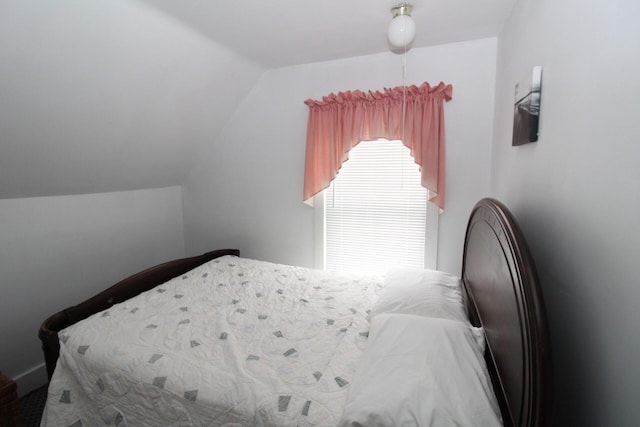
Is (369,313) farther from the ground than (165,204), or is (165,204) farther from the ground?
(165,204)

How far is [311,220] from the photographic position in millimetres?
2816

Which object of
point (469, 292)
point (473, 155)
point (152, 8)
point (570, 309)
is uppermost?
point (152, 8)

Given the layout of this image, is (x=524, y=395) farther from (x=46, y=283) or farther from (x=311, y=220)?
(x=46, y=283)

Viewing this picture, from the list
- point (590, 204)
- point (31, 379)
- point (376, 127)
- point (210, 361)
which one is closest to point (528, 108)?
point (590, 204)

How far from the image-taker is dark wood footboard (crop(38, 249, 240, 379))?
4.84 feet

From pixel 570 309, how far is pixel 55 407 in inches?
83.9

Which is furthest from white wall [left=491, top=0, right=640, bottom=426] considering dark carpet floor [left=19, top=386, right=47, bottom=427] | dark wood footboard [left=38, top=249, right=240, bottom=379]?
dark carpet floor [left=19, top=386, right=47, bottom=427]

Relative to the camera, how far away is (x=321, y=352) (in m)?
1.40

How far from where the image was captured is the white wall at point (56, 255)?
6.83ft

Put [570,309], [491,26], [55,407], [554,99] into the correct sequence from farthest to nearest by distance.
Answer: [491,26], [55,407], [554,99], [570,309]

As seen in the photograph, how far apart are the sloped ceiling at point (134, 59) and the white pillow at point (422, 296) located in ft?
5.28

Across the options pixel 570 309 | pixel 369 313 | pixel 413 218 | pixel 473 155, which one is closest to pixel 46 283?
pixel 369 313

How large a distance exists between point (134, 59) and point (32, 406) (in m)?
2.37

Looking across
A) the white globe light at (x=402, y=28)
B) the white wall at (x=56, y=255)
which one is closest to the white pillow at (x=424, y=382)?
the white globe light at (x=402, y=28)
